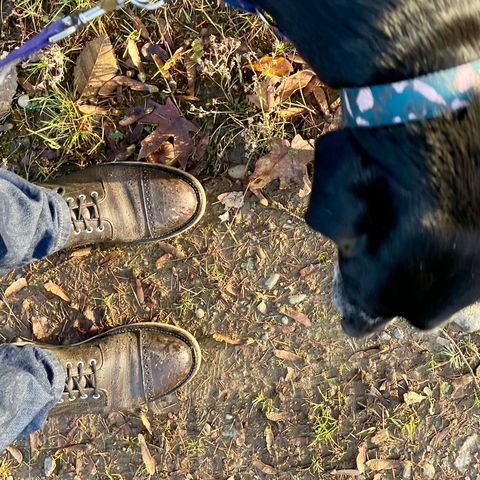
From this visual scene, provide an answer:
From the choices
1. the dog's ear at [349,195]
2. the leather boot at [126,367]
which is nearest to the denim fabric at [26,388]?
the leather boot at [126,367]

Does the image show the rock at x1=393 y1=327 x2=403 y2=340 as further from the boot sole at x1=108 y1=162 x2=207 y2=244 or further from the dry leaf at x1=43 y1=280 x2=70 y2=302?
the dry leaf at x1=43 y1=280 x2=70 y2=302

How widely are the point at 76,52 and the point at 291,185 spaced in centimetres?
136

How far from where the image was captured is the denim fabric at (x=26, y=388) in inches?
115

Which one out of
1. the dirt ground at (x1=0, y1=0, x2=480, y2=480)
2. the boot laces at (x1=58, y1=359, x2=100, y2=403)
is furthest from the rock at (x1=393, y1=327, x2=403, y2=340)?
the boot laces at (x1=58, y1=359, x2=100, y2=403)

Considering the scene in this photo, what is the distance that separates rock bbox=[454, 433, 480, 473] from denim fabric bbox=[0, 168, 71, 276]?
240cm

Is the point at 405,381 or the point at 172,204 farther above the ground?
the point at 172,204

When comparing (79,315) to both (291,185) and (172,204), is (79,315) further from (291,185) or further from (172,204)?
(291,185)

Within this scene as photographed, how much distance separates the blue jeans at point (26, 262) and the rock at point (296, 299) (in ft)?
4.06

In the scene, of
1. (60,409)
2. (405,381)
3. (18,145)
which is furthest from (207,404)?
(18,145)

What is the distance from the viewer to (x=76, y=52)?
3.34m

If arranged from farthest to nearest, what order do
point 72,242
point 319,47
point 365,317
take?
point 72,242 < point 365,317 < point 319,47

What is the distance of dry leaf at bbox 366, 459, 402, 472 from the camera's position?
3393 mm

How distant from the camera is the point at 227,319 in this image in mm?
3439

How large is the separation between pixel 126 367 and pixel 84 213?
2.92 ft
